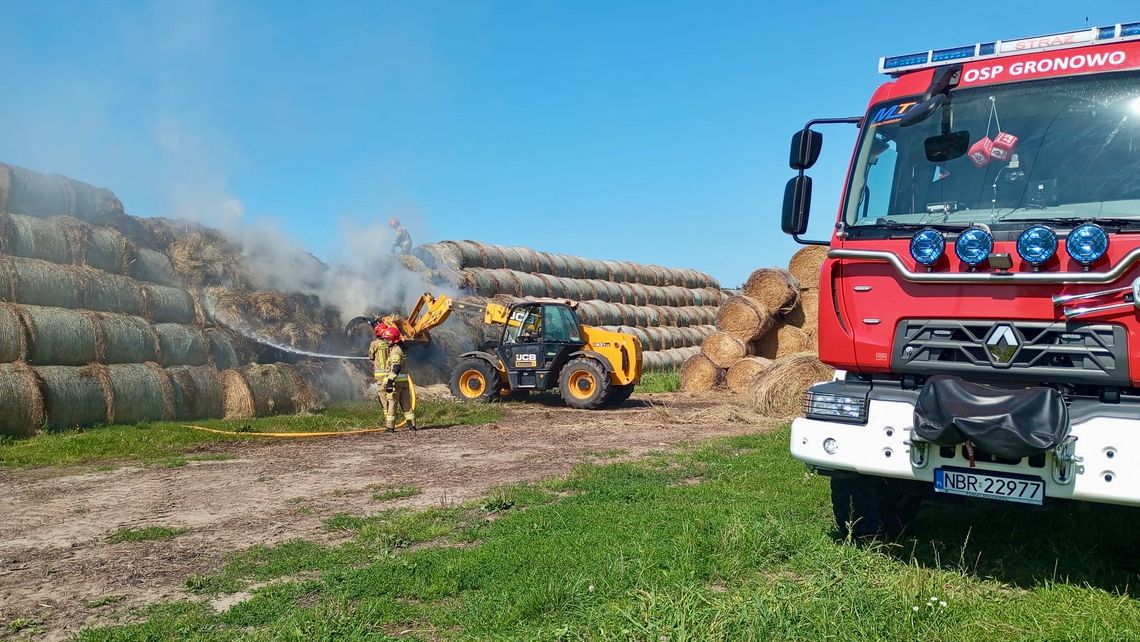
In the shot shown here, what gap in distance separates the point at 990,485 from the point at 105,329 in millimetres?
11503

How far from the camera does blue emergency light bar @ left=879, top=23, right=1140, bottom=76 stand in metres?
4.86

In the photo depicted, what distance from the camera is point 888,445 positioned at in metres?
4.68

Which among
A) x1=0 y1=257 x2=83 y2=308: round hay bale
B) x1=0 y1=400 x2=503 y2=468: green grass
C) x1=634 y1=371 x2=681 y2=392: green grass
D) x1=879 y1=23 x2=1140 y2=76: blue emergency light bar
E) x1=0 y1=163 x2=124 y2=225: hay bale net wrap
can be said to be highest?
x1=0 y1=163 x2=124 y2=225: hay bale net wrap

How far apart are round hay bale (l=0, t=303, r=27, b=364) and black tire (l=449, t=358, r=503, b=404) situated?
7385mm

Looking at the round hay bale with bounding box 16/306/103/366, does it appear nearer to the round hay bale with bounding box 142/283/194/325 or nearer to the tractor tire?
the round hay bale with bounding box 142/283/194/325

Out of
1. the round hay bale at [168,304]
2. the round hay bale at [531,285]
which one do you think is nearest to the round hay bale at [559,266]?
the round hay bale at [531,285]

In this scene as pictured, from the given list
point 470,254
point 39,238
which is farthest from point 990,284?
point 470,254

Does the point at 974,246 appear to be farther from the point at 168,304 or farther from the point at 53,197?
the point at 53,197

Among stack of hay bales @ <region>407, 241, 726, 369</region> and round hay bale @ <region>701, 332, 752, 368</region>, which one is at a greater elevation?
stack of hay bales @ <region>407, 241, 726, 369</region>

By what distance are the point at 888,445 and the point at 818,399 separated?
0.48 m

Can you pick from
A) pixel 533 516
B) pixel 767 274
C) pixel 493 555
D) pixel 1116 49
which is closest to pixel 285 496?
pixel 533 516

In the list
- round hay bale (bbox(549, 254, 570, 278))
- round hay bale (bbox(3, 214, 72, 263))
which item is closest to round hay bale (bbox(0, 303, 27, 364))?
round hay bale (bbox(3, 214, 72, 263))

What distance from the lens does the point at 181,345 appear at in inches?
517

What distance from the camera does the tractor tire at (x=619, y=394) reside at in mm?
16312
